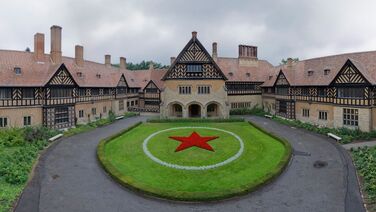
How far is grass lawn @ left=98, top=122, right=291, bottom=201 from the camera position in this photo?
51.4 ft

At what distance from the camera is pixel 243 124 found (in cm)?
3628

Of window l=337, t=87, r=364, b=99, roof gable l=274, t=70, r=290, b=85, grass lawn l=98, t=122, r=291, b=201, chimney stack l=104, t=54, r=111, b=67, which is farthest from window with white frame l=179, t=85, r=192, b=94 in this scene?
window l=337, t=87, r=364, b=99

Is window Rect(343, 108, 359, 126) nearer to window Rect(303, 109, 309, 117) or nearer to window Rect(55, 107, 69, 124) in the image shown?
window Rect(303, 109, 309, 117)

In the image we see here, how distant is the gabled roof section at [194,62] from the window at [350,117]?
1775 centimetres

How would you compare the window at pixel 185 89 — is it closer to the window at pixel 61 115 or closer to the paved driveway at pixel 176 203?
the window at pixel 61 115

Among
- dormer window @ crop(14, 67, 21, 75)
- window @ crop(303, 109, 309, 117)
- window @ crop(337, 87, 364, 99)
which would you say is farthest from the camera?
window @ crop(303, 109, 309, 117)

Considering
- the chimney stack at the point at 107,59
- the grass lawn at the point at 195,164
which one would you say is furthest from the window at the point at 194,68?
the chimney stack at the point at 107,59

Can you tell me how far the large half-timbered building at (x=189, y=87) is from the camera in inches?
1152

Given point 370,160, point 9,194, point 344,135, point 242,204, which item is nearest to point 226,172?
point 242,204

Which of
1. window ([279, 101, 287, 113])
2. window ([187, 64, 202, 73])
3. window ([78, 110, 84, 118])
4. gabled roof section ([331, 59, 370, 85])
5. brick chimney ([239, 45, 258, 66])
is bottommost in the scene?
window ([78, 110, 84, 118])

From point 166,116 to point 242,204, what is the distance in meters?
28.4

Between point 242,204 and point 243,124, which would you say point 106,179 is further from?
point 243,124

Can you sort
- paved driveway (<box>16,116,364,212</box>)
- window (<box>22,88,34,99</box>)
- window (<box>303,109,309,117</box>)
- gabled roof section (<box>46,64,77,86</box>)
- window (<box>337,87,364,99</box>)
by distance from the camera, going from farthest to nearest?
window (<box>303,109,309,117</box>) → gabled roof section (<box>46,64,77,86</box>) → window (<box>22,88,34,99</box>) → window (<box>337,87,364,99</box>) → paved driveway (<box>16,116,364,212</box>)

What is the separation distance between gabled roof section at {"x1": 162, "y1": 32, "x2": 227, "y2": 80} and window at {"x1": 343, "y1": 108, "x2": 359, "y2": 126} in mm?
17746
